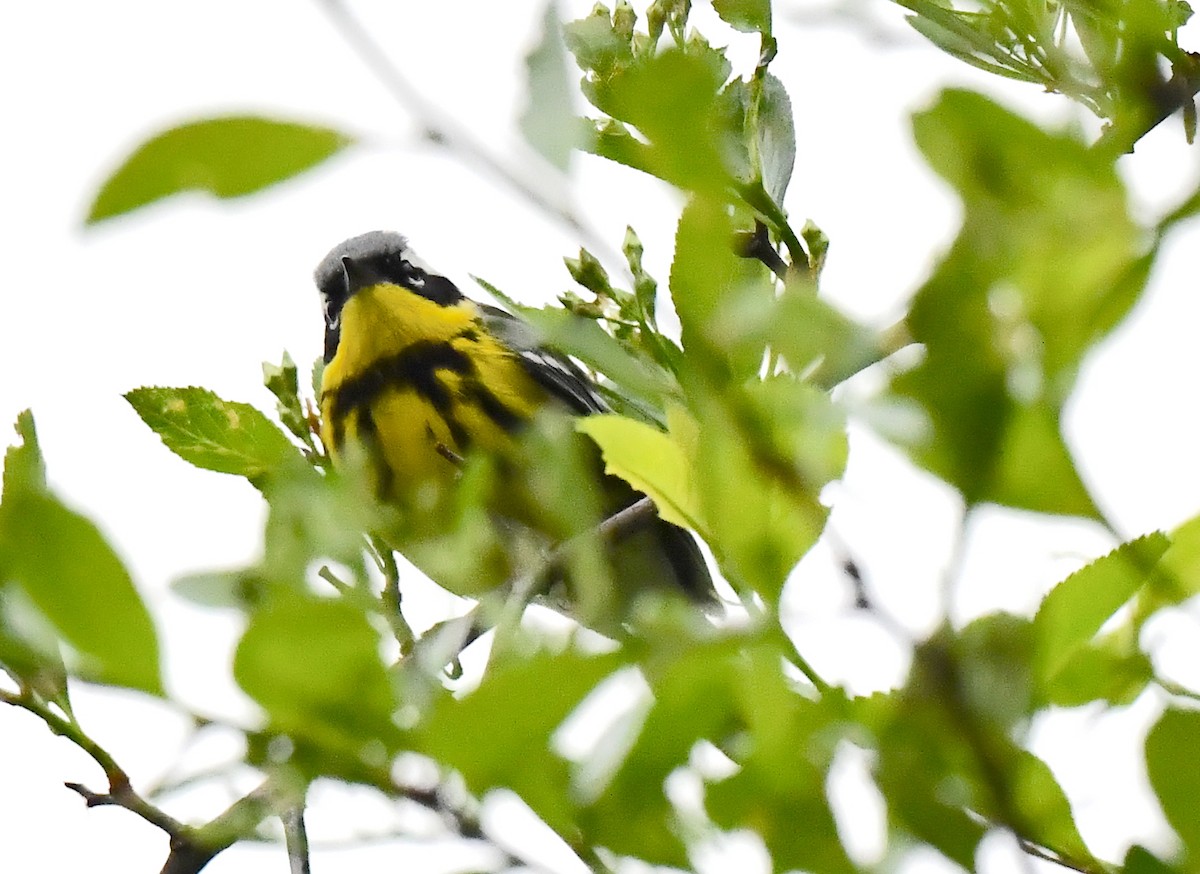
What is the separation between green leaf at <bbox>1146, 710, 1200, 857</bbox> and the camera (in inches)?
10.9

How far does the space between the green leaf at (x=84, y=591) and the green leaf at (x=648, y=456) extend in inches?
5.4

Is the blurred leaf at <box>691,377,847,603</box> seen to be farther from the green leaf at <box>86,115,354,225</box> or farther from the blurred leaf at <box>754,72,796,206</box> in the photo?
the blurred leaf at <box>754,72,796,206</box>

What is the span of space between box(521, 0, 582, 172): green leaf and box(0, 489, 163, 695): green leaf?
12 centimetres

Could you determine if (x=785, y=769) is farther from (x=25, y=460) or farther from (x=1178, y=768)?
(x=25, y=460)

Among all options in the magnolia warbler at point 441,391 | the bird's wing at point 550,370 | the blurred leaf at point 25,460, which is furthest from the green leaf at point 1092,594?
the bird's wing at point 550,370

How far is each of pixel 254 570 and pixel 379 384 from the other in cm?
177

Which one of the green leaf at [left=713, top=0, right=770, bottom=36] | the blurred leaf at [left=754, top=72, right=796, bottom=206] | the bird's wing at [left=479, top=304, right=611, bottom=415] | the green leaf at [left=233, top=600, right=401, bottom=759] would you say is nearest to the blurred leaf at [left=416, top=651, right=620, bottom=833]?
the green leaf at [left=233, top=600, right=401, bottom=759]

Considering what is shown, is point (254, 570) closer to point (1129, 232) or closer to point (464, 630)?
point (464, 630)

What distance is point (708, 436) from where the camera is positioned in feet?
0.98

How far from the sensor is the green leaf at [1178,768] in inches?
10.9

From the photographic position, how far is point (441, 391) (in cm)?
209

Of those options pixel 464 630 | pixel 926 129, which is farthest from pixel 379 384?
pixel 926 129

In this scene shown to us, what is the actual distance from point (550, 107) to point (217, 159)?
0.23 ft

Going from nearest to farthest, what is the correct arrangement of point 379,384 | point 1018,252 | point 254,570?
point 1018,252
point 254,570
point 379,384
